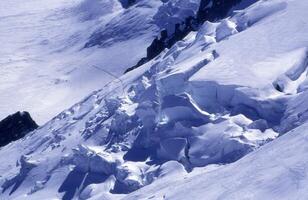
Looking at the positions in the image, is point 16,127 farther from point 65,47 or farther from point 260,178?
point 260,178

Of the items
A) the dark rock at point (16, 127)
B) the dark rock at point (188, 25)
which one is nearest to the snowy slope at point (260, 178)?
the dark rock at point (16, 127)

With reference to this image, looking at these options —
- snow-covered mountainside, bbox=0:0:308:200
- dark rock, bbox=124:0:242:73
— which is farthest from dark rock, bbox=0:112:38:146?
snow-covered mountainside, bbox=0:0:308:200

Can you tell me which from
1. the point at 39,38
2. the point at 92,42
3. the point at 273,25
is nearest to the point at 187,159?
the point at 273,25

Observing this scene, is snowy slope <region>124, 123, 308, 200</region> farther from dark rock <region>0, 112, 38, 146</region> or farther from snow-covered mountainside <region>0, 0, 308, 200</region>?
dark rock <region>0, 112, 38, 146</region>

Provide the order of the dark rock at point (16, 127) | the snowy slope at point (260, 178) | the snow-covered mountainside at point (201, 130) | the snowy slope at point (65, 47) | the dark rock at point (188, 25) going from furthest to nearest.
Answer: the snowy slope at point (65, 47) → the dark rock at point (188, 25) → the dark rock at point (16, 127) → the snow-covered mountainside at point (201, 130) → the snowy slope at point (260, 178)

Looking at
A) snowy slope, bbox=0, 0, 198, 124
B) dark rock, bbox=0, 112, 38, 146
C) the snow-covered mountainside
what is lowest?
snowy slope, bbox=0, 0, 198, 124

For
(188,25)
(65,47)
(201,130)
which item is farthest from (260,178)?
(65,47)

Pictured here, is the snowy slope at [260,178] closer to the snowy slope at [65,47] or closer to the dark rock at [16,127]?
the dark rock at [16,127]

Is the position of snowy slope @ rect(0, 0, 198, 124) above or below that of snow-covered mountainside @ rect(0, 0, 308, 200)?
below

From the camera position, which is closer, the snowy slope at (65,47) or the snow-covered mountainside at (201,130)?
the snow-covered mountainside at (201,130)
